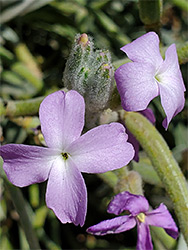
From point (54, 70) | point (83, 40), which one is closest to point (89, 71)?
point (83, 40)

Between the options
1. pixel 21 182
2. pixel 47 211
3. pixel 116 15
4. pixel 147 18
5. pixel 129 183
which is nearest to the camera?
pixel 21 182

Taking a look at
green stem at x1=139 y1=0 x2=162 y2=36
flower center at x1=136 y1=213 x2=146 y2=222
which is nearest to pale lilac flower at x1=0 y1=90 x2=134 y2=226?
flower center at x1=136 y1=213 x2=146 y2=222

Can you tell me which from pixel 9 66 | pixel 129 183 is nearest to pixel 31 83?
pixel 9 66

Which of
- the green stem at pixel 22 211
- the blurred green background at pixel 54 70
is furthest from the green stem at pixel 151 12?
the green stem at pixel 22 211

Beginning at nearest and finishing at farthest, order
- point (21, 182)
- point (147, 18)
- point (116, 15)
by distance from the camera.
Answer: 1. point (21, 182)
2. point (147, 18)
3. point (116, 15)

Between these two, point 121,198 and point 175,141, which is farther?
point 175,141

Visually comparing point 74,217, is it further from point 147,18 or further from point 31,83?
point 31,83

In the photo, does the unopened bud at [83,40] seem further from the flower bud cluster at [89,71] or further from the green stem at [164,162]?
the green stem at [164,162]
